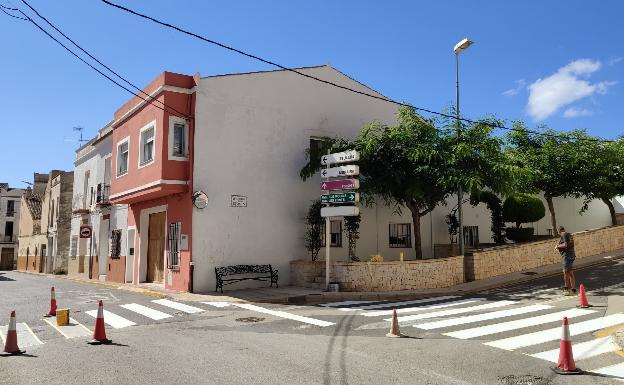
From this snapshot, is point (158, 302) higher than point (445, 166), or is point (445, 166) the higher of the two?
point (445, 166)

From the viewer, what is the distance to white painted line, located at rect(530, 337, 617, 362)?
23.2 ft

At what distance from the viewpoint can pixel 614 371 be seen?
635 cm

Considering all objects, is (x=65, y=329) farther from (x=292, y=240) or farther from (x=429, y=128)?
(x=429, y=128)

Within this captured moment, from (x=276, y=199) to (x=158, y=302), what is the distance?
6.12m

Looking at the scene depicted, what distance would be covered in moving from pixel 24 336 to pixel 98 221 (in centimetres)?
1811

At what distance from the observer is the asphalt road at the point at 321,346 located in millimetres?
6039

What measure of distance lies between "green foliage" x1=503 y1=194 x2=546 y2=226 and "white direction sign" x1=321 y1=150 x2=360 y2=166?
10267mm

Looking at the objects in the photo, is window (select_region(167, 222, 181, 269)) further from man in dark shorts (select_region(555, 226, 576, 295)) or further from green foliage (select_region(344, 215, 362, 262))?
man in dark shorts (select_region(555, 226, 576, 295))

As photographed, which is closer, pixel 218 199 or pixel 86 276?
Answer: pixel 218 199

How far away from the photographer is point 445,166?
1667cm

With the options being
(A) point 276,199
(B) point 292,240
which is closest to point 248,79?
(A) point 276,199

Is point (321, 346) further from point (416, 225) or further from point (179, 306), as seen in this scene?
point (416, 225)

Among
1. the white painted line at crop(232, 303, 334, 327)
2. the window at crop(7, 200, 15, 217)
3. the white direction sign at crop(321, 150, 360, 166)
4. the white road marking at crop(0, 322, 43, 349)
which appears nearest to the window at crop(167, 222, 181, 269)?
the white painted line at crop(232, 303, 334, 327)

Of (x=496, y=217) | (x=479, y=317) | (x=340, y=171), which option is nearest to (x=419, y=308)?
(x=479, y=317)
